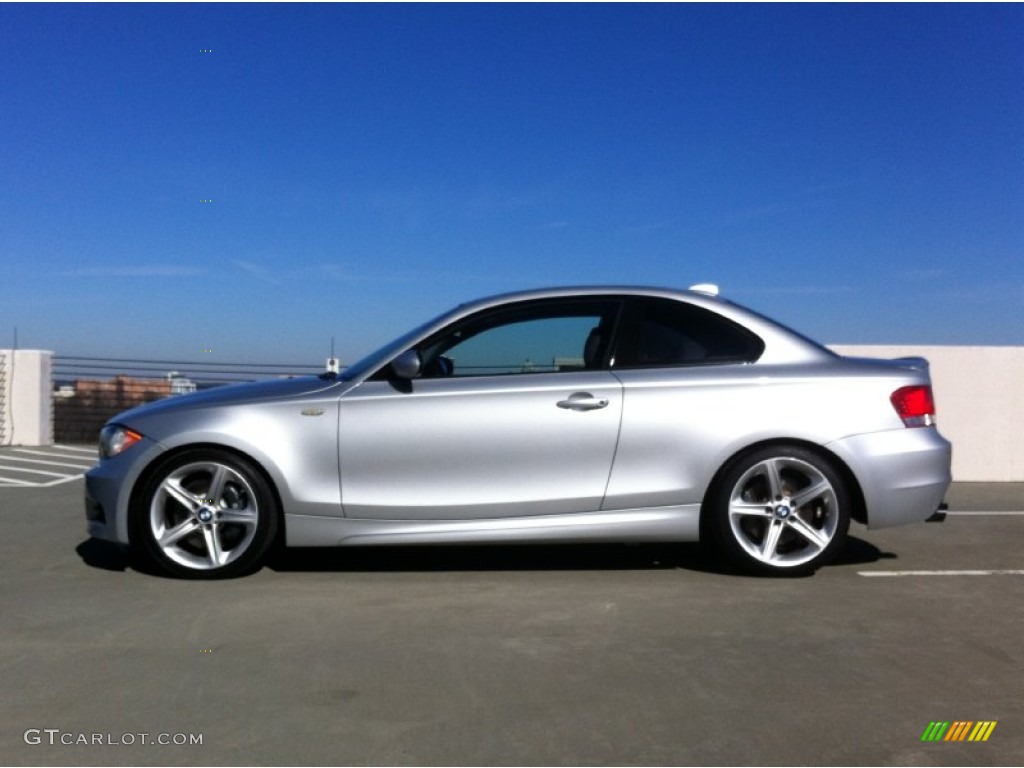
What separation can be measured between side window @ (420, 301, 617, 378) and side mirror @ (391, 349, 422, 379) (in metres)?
0.15

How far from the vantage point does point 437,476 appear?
527 cm

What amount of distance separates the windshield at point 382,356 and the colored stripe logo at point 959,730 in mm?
3236

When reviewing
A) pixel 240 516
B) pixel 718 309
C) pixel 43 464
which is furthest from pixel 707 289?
pixel 43 464

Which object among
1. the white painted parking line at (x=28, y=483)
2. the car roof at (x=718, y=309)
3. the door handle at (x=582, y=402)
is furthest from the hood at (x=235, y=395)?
the white painted parking line at (x=28, y=483)

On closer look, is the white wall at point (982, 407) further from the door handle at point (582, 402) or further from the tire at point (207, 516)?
the tire at point (207, 516)

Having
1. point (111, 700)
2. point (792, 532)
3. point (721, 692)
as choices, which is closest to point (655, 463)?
point (792, 532)

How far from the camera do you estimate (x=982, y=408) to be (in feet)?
34.3

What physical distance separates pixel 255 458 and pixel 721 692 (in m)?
2.79

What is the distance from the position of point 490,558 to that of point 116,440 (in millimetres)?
2210

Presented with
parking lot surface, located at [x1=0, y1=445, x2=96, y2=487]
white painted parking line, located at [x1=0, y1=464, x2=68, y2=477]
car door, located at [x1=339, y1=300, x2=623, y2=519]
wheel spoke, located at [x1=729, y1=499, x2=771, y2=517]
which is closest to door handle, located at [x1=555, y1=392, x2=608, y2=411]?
car door, located at [x1=339, y1=300, x2=623, y2=519]

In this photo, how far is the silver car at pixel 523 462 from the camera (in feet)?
17.3

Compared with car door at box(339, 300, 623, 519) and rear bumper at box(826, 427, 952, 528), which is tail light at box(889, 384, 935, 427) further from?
car door at box(339, 300, 623, 519)

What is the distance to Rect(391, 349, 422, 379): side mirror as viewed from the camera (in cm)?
526

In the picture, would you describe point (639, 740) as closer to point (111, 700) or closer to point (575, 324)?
point (111, 700)
